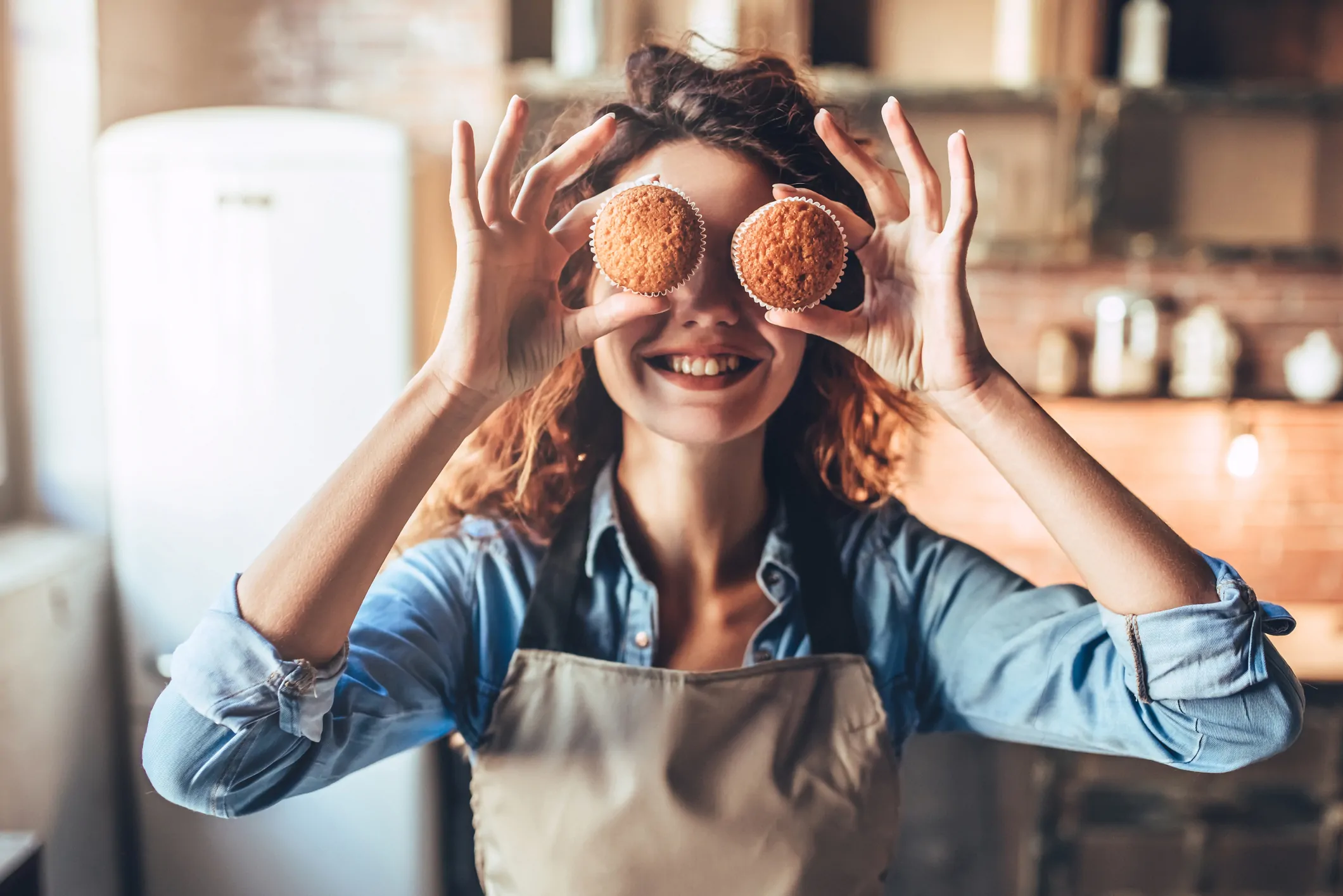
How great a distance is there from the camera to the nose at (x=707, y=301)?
106cm

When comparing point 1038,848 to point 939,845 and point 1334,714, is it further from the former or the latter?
point 1334,714

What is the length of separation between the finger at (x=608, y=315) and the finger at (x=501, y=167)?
13cm

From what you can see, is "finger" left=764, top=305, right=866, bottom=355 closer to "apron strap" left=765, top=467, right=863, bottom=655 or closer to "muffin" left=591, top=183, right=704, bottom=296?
"muffin" left=591, top=183, right=704, bottom=296

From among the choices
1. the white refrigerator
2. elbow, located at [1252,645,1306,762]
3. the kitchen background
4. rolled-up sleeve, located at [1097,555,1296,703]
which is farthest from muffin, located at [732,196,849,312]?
the white refrigerator

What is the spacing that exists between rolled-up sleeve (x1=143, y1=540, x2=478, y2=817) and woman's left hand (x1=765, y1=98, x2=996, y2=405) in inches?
21.3

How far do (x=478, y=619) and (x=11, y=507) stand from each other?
177 centimetres

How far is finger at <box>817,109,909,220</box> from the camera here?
981mm

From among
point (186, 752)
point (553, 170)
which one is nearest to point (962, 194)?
point (553, 170)

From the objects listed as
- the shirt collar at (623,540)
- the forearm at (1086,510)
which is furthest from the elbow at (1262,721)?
the shirt collar at (623,540)

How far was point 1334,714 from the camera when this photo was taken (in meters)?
Answer: 2.46

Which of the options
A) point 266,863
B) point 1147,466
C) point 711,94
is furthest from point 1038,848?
point 711,94

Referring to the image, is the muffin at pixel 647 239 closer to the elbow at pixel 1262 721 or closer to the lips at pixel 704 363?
the lips at pixel 704 363

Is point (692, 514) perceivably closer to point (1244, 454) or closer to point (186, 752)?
point (186, 752)

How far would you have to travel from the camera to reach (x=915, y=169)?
0.97 meters
